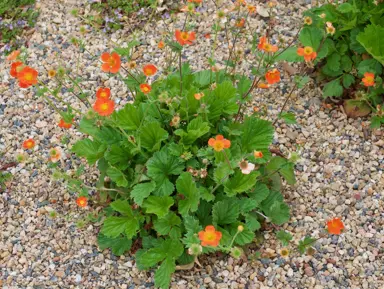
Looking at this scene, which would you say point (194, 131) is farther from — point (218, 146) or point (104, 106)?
point (104, 106)

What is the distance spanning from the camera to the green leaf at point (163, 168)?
3.03m

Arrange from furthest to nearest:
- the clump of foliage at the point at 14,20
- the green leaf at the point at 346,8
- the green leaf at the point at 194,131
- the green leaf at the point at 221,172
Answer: the clump of foliage at the point at 14,20 → the green leaf at the point at 346,8 → the green leaf at the point at 194,131 → the green leaf at the point at 221,172

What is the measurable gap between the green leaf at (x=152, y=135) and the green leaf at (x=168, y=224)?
0.40 metres

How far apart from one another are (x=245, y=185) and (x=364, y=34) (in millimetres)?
1490

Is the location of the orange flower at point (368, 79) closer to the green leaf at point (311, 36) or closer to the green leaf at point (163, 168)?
the green leaf at point (311, 36)

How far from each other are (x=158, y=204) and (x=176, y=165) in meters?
0.25

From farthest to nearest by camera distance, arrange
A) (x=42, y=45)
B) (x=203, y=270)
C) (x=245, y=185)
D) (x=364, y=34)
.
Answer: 1. (x=42, y=45)
2. (x=364, y=34)
3. (x=203, y=270)
4. (x=245, y=185)

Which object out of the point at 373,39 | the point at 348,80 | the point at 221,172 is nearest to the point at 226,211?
the point at 221,172

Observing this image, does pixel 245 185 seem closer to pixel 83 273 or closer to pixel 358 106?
pixel 83 273

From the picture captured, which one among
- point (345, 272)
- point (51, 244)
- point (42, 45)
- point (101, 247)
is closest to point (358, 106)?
point (345, 272)

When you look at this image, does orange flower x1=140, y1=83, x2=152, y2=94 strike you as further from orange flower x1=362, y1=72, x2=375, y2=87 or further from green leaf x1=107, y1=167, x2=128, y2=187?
orange flower x1=362, y1=72, x2=375, y2=87

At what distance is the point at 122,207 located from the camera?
10.1ft

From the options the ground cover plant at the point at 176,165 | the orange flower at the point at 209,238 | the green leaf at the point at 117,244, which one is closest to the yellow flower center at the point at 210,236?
the orange flower at the point at 209,238

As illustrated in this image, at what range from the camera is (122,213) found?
3.15 m
